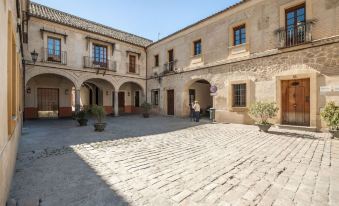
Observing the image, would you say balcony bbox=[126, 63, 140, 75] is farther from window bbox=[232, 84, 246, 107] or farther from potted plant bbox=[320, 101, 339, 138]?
potted plant bbox=[320, 101, 339, 138]

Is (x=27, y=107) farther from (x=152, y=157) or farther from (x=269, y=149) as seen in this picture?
(x=269, y=149)

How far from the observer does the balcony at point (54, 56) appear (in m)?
12.9

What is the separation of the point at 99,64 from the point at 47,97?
17.7 feet

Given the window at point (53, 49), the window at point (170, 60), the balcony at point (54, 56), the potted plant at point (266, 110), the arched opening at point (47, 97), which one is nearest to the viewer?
the potted plant at point (266, 110)

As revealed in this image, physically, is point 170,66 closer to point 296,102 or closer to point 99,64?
point 99,64

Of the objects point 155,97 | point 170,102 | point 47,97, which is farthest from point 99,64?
point 170,102

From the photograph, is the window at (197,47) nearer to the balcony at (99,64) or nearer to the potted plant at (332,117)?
the balcony at (99,64)

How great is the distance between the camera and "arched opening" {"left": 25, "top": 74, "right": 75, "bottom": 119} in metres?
14.5

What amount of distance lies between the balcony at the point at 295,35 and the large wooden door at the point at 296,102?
1.89 meters

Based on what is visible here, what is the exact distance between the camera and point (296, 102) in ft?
30.2

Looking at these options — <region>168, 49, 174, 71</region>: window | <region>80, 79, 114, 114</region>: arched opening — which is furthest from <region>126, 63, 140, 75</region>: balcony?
<region>168, 49, 174, 71</region>: window

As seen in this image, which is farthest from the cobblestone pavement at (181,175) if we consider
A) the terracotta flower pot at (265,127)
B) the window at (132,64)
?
the window at (132,64)

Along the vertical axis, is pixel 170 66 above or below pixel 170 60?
below

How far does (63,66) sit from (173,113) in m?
9.63
